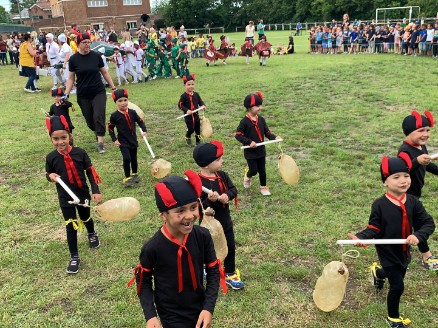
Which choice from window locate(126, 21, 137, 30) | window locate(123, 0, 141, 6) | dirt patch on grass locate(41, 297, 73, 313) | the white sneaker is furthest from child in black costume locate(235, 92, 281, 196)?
window locate(123, 0, 141, 6)

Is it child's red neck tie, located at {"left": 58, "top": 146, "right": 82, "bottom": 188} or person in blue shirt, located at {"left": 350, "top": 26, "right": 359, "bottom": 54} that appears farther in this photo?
person in blue shirt, located at {"left": 350, "top": 26, "right": 359, "bottom": 54}

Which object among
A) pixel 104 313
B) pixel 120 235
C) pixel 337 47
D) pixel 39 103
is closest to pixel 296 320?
pixel 104 313

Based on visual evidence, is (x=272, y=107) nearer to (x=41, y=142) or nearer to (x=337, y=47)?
(x=41, y=142)

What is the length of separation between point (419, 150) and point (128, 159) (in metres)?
4.72

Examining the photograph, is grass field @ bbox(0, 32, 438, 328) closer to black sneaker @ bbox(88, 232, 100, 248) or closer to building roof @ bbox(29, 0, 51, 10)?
black sneaker @ bbox(88, 232, 100, 248)

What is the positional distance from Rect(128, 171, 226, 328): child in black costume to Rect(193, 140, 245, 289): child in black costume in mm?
1174

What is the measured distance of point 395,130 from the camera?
9328 millimetres

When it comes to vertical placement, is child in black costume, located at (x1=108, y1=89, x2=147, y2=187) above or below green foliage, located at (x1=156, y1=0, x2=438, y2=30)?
below

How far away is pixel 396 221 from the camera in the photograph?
3436 millimetres

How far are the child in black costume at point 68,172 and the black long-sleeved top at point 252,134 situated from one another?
94.6 inches

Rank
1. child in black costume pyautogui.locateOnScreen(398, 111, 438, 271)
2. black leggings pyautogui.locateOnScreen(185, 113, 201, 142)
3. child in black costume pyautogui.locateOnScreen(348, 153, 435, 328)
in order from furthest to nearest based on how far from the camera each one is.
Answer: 1. black leggings pyautogui.locateOnScreen(185, 113, 201, 142)
2. child in black costume pyautogui.locateOnScreen(398, 111, 438, 271)
3. child in black costume pyautogui.locateOnScreen(348, 153, 435, 328)

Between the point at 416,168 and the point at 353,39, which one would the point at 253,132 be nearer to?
the point at 416,168

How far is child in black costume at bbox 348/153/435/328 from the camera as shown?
3404 mm

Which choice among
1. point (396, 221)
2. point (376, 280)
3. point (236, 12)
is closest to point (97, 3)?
point (236, 12)
